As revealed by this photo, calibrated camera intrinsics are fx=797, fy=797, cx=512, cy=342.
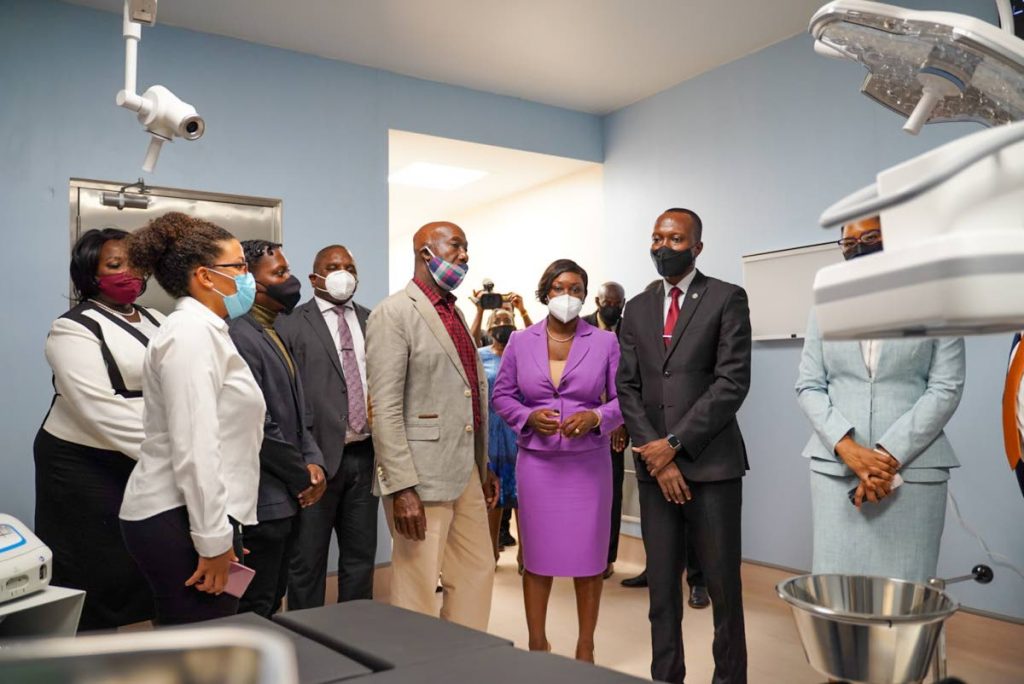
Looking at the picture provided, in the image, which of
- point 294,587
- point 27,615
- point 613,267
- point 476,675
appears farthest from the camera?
point 613,267

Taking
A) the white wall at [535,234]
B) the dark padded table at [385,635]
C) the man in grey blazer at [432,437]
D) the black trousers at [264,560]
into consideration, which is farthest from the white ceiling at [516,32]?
the dark padded table at [385,635]

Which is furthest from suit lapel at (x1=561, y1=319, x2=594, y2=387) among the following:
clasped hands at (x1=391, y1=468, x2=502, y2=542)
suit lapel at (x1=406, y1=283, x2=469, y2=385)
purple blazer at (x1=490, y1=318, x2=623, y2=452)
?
clasped hands at (x1=391, y1=468, x2=502, y2=542)

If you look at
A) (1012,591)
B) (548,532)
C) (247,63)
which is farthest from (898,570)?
(247,63)

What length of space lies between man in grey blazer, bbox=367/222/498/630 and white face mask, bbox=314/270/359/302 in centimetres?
75

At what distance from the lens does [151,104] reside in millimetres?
1892

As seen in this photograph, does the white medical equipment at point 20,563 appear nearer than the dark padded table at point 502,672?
No

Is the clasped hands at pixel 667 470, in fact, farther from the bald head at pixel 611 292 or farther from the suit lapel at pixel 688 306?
the bald head at pixel 611 292

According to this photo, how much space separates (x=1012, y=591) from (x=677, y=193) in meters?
2.81

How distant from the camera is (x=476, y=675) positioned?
4.10ft

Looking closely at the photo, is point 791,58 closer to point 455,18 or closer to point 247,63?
point 455,18

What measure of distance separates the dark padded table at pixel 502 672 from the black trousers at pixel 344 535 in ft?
6.86

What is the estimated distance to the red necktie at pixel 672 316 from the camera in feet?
9.27

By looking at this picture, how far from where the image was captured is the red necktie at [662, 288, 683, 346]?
283 cm

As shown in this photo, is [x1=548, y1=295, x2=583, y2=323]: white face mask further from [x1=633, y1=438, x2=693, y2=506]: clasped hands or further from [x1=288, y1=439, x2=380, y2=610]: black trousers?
[x1=288, y1=439, x2=380, y2=610]: black trousers
